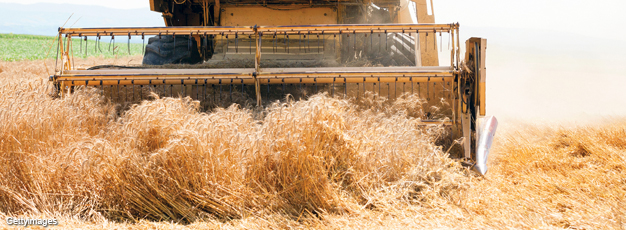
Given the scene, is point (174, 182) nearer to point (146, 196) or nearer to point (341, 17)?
point (146, 196)

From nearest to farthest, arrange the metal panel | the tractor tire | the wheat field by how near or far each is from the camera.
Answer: the wheat field < the metal panel < the tractor tire

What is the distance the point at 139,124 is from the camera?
10.6 ft

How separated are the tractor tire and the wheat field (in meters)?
3.62

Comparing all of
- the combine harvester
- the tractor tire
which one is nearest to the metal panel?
the combine harvester

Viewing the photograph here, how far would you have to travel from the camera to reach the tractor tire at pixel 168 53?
23.7ft

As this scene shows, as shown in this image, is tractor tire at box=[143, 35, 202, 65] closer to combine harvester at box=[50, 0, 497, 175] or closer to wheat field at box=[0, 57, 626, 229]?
combine harvester at box=[50, 0, 497, 175]

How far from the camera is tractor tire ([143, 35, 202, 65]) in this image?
23.7 ft

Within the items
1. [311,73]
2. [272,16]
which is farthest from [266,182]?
[272,16]

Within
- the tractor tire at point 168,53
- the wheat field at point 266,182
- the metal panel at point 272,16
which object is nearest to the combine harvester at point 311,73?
A: the metal panel at point 272,16

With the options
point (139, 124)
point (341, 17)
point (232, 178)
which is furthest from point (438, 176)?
point (341, 17)

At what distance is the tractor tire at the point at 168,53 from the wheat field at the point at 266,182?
11.9 ft

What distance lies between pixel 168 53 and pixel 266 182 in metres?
4.97

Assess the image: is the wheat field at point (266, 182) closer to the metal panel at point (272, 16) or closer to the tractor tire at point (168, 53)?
the metal panel at point (272, 16)

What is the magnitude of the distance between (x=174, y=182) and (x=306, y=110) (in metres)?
1.04
